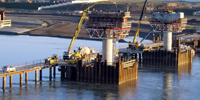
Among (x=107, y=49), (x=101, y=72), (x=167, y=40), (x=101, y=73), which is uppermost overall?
(x=167, y=40)

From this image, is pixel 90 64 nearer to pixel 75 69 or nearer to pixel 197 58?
pixel 75 69

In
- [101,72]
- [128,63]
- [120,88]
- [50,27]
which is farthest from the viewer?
[50,27]

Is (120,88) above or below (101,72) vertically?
below

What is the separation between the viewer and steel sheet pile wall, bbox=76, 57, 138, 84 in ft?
247

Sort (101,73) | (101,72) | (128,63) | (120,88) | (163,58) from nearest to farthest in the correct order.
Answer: (120,88) → (101,72) → (101,73) → (128,63) → (163,58)

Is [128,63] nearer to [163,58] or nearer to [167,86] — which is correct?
[167,86]

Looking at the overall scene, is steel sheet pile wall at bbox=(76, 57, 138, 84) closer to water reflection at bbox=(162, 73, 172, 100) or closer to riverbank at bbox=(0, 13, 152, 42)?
water reflection at bbox=(162, 73, 172, 100)

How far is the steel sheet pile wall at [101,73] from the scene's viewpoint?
2963 inches

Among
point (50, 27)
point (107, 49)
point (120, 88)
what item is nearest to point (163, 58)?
point (107, 49)

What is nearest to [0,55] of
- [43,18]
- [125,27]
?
[125,27]

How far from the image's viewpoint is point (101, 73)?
75.9m

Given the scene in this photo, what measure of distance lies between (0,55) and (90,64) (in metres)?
34.5

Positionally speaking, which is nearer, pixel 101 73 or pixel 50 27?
pixel 101 73

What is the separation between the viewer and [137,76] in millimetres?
84812
